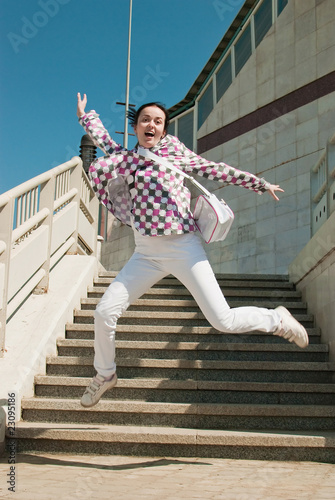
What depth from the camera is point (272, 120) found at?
41.0ft

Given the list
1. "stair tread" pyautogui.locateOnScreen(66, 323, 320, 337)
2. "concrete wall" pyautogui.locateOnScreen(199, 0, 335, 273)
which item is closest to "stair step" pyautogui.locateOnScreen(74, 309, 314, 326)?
"stair tread" pyautogui.locateOnScreen(66, 323, 320, 337)

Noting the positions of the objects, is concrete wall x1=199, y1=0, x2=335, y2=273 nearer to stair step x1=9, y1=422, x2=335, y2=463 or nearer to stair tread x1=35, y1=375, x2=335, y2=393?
stair tread x1=35, y1=375, x2=335, y2=393

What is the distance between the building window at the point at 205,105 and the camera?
15672 millimetres

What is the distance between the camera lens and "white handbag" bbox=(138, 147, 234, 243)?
350 centimetres

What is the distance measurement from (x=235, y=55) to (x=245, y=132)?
2657 mm

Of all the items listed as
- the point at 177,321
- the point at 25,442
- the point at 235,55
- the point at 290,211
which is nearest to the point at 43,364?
the point at 25,442

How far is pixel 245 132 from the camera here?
524 inches

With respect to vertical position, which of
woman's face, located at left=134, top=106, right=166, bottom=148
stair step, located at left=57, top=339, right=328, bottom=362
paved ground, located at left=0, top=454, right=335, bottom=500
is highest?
woman's face, located at left=134, top=106, right=166, bottom=148

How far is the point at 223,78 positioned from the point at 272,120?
3.21 metres

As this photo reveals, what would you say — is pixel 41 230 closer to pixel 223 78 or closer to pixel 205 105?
pixel 223 78

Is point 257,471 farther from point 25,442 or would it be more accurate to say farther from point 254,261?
point 254,261

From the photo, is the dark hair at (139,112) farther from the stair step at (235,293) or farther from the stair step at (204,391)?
the stair step at (235,293)

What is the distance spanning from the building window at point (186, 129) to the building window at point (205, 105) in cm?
56

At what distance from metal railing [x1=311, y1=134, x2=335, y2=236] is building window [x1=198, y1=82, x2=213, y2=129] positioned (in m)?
9.06
